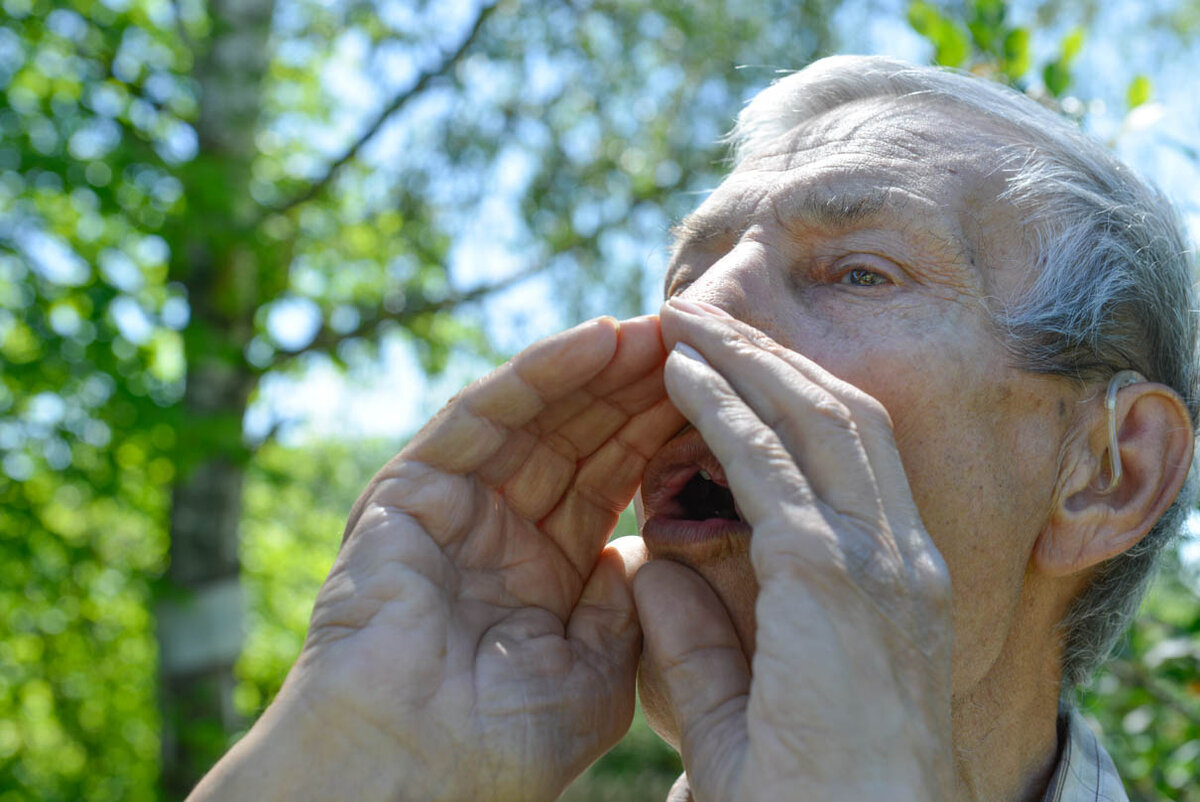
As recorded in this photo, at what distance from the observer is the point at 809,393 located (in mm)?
1644

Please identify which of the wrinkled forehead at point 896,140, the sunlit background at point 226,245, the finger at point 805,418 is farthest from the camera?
the sunlit background at point 226,245

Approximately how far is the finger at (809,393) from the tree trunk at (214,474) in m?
6.19

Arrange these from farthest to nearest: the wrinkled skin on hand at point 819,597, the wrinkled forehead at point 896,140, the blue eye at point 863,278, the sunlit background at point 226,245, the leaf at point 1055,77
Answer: the sunlit background at point 226,245
the leaf at point 1055,77
the wrinkled forehead at point 896,140
the blue eye at point 863,278
the wrinkled skin on hand at point 819,597

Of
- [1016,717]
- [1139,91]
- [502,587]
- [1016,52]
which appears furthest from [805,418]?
[1139,91]

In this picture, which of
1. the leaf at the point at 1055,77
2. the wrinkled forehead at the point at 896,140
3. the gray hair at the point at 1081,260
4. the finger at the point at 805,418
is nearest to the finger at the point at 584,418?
the finger at the point at 805,418

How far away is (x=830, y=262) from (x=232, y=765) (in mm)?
1484

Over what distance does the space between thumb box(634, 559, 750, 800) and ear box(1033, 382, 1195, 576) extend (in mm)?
710

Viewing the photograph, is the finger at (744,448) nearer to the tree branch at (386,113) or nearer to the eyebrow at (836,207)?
the eyebrow at (836,207)

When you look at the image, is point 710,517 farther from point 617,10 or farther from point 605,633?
point 617,10

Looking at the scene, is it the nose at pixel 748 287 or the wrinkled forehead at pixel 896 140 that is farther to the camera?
the wrinkled forehead at pixel 896 140

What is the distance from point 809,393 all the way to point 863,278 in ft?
1.67

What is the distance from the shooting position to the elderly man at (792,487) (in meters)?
1.65

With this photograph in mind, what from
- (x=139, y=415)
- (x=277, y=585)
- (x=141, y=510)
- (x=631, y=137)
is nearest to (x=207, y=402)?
(x=141, y=510)

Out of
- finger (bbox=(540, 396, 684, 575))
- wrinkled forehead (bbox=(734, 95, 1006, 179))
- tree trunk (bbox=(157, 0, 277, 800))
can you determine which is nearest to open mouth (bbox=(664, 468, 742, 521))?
finger (bbox=(540, 396, 684, 575))
